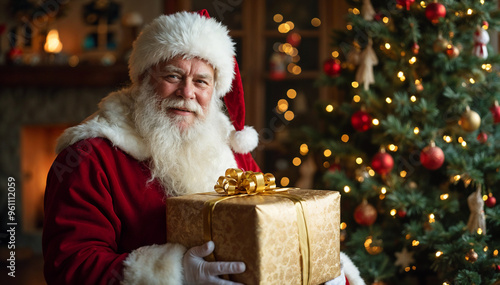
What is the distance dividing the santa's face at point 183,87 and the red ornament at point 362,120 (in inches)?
43.3

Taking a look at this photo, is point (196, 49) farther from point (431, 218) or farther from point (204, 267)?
point (431, 218)

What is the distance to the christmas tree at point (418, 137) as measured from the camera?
228cm

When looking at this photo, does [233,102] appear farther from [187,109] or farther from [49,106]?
[49,106]

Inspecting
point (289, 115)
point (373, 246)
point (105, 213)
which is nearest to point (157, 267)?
point (105, 213)

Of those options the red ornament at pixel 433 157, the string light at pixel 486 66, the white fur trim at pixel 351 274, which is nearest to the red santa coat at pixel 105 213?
the white fur trim at pixel 351 274

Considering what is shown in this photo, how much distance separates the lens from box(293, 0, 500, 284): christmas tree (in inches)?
89.7

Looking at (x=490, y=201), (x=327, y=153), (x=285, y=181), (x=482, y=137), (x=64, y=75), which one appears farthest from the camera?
(x=64, y=75)

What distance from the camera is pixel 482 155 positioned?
2.32 meters

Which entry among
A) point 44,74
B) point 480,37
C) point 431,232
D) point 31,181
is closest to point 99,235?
point 431,232

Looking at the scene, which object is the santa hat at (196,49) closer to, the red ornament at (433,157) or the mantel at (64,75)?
the red ornament at (433,157)

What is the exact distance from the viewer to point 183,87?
5.28 feet

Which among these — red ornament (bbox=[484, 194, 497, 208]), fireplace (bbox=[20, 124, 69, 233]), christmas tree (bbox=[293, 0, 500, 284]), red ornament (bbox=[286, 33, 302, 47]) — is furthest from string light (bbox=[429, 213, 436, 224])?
fireplace (bbox=[20, 124, 69, 233])

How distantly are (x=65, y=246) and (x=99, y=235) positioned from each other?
0.10 meters

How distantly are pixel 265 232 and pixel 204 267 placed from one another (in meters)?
0.22
